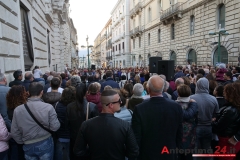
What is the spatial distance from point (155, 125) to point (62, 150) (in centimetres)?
198

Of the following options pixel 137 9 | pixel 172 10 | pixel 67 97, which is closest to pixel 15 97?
pixel 67 97

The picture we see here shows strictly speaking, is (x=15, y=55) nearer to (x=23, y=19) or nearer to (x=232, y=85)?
(x=23, y=19)

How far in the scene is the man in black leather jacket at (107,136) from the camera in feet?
7.36

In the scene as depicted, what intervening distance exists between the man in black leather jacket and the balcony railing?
75.7 feet

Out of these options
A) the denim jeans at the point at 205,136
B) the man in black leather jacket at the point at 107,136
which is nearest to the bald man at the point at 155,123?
the man in black leather jacket at the point at 107,136

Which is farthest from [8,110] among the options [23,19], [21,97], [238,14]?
[238,14]

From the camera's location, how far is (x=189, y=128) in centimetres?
355

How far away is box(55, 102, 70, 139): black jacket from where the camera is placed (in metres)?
3.54

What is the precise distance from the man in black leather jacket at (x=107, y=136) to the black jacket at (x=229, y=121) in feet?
5.27

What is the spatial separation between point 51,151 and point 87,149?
1.16 meters

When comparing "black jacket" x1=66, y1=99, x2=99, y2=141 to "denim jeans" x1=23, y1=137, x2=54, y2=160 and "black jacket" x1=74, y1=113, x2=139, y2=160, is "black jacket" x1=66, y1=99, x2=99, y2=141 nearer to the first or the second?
"denim jeans" x1=23, y1=137, x2=54, y2=160

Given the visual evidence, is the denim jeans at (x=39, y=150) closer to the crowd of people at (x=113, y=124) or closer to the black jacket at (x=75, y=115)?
the crowd of people at (x=113, y=124)

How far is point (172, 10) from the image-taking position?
24.4 metres

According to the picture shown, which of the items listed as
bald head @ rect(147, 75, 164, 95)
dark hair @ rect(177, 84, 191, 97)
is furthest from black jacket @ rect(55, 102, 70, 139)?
dark hair @ rect(177, 84, 191, 97)
